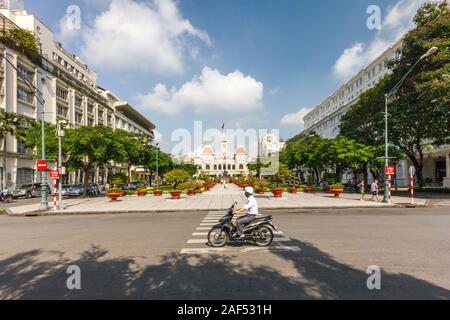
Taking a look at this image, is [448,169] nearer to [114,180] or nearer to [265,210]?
[265,210]

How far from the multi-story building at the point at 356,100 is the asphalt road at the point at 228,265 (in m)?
28.4

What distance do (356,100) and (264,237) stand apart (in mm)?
59832

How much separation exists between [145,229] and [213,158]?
135 metres

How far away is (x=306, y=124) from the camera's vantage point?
113750 millimetres

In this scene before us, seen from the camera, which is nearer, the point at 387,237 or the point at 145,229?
the point at 387,237

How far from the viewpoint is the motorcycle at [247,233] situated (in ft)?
25.2

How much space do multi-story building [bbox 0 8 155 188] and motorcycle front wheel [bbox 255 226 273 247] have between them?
28.9m

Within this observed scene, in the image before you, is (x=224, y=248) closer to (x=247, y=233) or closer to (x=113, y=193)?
(x=247, y=233)

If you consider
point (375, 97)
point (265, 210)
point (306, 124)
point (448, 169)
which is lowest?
point (265, 210)

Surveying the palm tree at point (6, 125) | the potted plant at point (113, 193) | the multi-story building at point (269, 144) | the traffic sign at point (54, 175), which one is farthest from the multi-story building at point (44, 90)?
the multi-story building at point (269, 144)

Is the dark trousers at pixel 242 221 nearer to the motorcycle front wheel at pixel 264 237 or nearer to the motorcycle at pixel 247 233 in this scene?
the motorcycle at pixel 247 233

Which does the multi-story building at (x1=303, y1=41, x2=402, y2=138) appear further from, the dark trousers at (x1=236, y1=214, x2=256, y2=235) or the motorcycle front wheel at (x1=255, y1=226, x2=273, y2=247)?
the dark trousers at (x1=236, y1=214, x2=256, y2=235)

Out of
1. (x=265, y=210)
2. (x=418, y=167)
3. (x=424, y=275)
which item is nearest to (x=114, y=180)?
(x=265, y=210)
